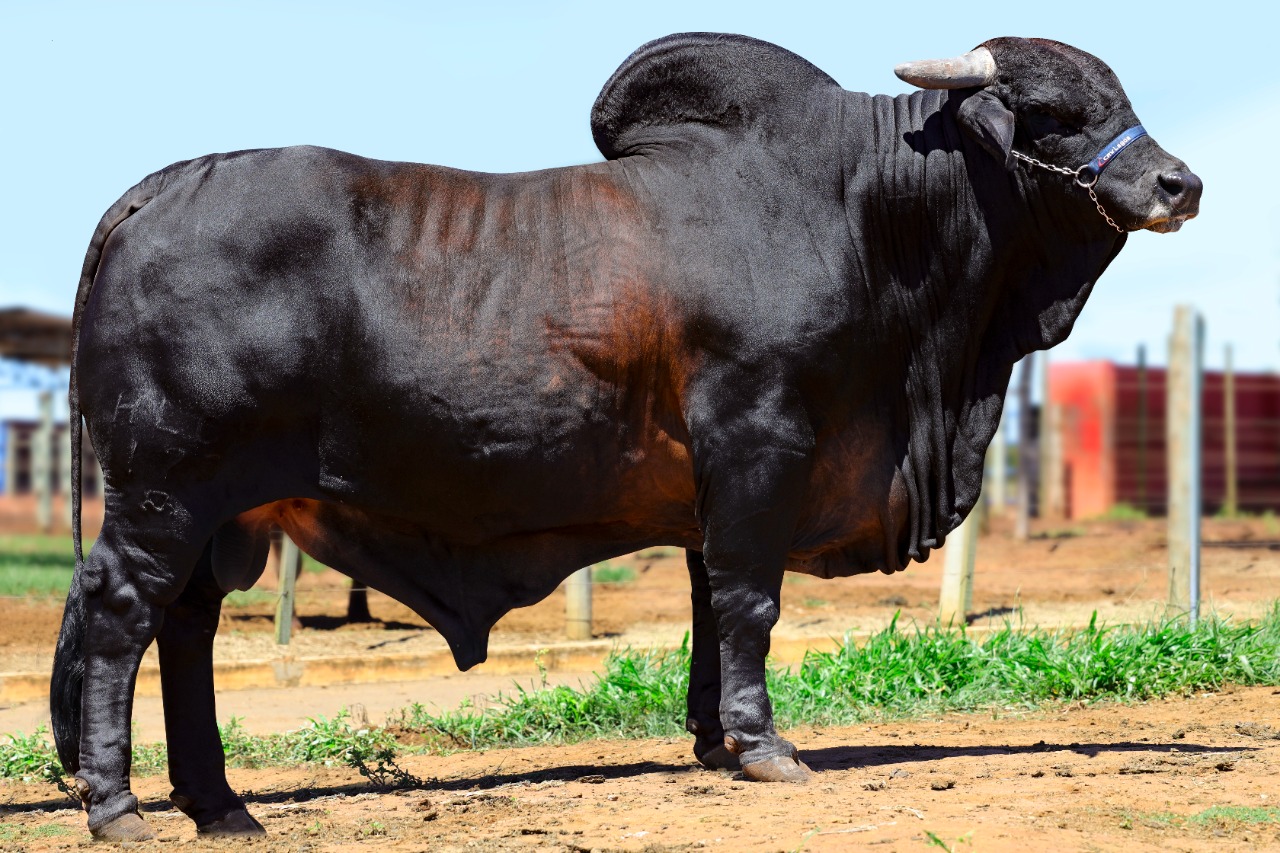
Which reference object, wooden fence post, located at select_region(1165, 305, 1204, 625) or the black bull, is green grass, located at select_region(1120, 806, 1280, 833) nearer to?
the black bull

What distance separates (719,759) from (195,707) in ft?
5.96

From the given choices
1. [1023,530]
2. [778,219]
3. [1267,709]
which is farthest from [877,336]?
[1023,530]

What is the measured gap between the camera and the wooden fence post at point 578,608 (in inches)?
355

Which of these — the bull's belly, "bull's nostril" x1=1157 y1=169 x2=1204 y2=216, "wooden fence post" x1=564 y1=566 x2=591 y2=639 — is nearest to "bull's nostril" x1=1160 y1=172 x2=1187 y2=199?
"bull's nostril" x1=1157 y1=169 x2=1204 y2=216

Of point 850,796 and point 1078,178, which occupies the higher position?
point 1078,178

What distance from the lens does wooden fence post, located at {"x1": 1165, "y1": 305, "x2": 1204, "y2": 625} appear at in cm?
816

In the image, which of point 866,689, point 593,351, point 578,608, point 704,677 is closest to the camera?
point 593,351

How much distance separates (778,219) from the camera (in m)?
5.00

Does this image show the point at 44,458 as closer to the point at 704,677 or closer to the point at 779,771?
the point at 704,677

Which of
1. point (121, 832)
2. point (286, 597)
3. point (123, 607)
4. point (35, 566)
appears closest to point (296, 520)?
point (123, 607)

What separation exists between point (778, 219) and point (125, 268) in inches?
82.6

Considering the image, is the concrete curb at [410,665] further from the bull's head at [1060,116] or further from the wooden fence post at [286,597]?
the bull's head at [1060,116]

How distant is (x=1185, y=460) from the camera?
8477 mm

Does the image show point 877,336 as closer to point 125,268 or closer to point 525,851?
point 525,851
